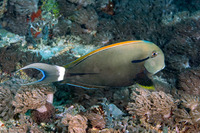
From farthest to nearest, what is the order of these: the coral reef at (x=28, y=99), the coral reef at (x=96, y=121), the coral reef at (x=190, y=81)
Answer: the coral reef at (x=190, y=81)
the coral reef at (x=28, y=99)
the coral reef at (x=96, y=121)

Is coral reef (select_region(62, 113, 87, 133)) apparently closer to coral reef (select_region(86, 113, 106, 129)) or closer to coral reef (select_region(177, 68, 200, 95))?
Answer: coral reef (select_region(86, 113, 106, 129))

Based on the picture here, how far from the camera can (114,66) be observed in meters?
2.24

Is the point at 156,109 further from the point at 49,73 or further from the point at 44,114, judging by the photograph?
the point at 44,114

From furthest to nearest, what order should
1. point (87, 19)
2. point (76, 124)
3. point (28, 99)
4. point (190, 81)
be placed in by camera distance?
point (87, 19)
point (190, 81)
point (28, 99)
point (76, 124)

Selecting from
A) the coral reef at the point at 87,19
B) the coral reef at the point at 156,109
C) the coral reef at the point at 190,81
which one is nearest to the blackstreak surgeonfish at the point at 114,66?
the coral reef at the point at 156,109

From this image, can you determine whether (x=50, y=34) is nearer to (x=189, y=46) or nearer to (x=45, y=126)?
(x=45, y=126)

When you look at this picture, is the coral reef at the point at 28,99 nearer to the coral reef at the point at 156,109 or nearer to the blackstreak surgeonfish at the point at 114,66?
the blackstreak surgeonfish at the point at 114,66

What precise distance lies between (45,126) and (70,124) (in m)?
0.63

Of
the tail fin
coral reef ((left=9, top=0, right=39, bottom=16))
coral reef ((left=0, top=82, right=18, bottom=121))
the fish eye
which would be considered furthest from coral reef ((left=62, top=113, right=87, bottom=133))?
coral reef ((left=9, top=0, right=39, bottom=16))

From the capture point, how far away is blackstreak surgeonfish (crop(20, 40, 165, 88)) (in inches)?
84.1

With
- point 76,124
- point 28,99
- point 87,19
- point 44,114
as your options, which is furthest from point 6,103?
point 87,19

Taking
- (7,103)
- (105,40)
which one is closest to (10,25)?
(105,40)

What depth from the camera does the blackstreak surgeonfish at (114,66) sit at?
2.14m

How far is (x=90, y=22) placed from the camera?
18.0 feet
